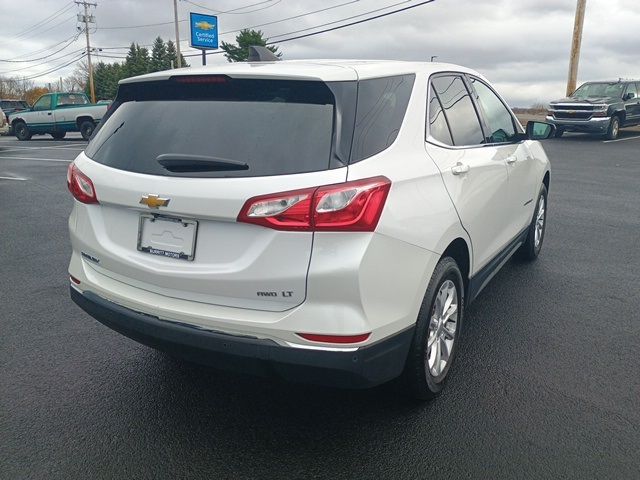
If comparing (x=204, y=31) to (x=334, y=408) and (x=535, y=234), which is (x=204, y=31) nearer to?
(x=535, y=234)

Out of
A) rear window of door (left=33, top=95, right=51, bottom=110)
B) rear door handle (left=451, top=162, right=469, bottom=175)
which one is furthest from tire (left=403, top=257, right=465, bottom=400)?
rear window of door (left=33, top=95, right=51, bottom=110)

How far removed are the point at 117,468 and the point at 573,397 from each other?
2331 millimetres

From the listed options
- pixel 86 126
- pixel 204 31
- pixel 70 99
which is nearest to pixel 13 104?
pixel 70 99

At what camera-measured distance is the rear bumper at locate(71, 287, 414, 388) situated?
7.89 ft

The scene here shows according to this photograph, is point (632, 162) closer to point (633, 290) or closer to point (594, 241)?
point (594, 241)

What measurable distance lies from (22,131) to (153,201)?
2653 centimetres

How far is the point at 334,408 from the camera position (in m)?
3.07

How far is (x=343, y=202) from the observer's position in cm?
233

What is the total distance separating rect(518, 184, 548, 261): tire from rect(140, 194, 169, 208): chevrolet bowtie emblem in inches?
149

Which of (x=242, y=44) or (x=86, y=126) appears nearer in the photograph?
(x=86, y=126)

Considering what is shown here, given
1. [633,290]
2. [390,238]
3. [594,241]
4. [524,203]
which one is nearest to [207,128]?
[390,238]

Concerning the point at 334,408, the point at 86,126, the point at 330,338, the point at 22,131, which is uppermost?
the point at 330,338

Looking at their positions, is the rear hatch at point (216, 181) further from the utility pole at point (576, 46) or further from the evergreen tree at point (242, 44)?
the evergreen tree at point (242, 44)

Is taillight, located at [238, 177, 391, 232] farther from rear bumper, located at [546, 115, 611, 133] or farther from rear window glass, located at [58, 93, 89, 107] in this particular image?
rear window glass, located at [58, 93, 89, 107]
